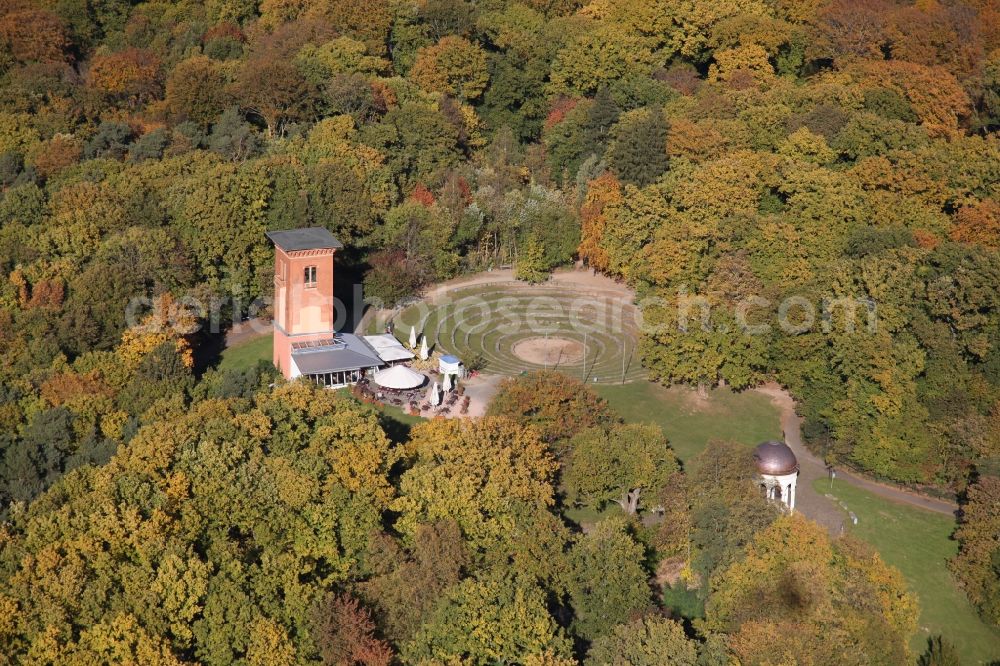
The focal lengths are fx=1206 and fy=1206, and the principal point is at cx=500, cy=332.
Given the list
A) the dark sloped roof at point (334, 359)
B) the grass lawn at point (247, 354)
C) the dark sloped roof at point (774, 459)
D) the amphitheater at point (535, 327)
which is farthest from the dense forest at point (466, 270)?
the dark sloped roof at point (334, 359)

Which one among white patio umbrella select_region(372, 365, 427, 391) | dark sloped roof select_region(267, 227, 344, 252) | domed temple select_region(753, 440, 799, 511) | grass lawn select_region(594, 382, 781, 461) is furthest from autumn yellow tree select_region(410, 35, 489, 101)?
domed temple select_region(753, 440, 799, 511)

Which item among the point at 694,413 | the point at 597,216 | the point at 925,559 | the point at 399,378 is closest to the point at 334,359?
the point at 399,378

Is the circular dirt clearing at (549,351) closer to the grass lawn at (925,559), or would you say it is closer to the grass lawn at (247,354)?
the grass lawn at (247,354)

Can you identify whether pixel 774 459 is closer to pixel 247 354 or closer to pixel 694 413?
pixel 694 413

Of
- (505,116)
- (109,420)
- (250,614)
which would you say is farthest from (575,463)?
(505,116)

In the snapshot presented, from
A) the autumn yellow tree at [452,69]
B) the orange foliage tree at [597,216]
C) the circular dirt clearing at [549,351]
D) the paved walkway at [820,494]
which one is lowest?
the paved walkway at [820,494]

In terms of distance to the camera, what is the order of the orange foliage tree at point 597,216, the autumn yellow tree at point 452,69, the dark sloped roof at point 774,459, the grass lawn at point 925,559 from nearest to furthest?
the grass lawn at point 925,559 → the dark sloped roof at point 774,459 → the orange foliage tree at point 597,216 → the autumn yellow tree at point 452,69
